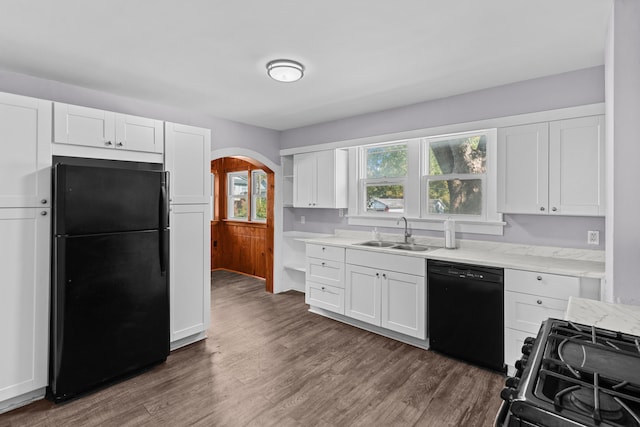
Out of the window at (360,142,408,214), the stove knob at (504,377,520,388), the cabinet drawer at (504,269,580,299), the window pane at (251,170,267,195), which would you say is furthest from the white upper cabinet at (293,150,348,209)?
the stove knob at (504,377,520,388)

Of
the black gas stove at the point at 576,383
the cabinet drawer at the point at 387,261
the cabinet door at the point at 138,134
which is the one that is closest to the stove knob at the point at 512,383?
the black gas stove at the point at 576,383

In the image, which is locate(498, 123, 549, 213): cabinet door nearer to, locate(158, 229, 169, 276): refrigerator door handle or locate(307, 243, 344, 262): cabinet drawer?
locate(307, 243, 344, 262): cabinet drawer

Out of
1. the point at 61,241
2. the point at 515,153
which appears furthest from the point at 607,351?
the point at 61,241

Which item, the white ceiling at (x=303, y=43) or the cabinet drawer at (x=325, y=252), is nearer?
the white ceiling at (x=303, y=43)

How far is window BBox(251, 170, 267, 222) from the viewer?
6.29m

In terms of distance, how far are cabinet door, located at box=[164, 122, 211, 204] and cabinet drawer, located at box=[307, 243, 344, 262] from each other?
4.67 ft

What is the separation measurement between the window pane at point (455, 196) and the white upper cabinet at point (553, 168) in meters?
0.45

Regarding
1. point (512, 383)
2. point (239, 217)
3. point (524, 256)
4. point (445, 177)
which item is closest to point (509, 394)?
point (512, 383)

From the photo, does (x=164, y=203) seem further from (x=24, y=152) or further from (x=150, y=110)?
(x=150, y=110)

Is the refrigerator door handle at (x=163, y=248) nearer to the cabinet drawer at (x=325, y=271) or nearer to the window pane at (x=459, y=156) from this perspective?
the cabinet drawer at (x=325, y=271)

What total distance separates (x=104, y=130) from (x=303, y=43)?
5.74 feet

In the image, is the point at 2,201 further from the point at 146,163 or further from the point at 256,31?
the point at 256,31

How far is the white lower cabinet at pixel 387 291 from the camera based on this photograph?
319 centimetres

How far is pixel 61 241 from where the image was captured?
7.61 feet
